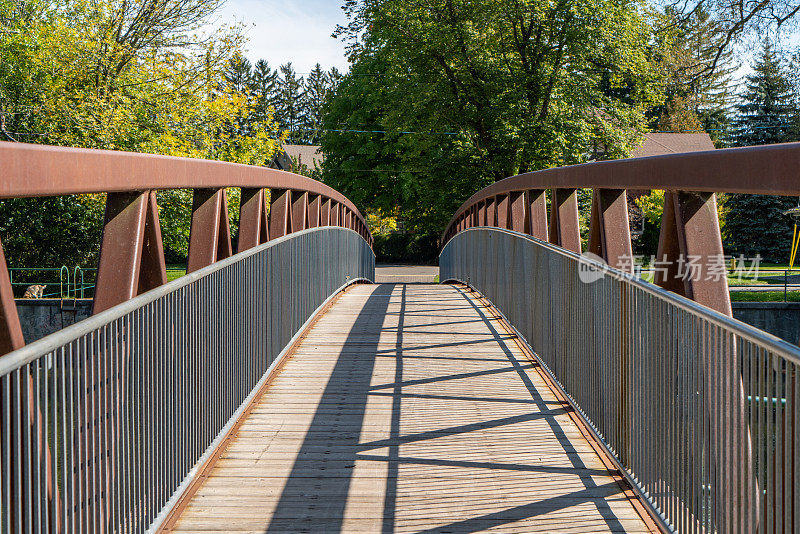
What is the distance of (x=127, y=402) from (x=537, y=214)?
23.2 feet

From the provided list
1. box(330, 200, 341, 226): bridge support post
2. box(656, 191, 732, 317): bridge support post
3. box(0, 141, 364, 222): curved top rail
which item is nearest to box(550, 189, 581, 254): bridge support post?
box(656, 191, 732, 317): bridge support post

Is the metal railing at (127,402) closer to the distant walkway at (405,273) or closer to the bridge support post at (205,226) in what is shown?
the bridge support post at (205,226)

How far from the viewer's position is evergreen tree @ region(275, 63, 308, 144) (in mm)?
114750

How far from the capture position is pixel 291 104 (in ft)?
380

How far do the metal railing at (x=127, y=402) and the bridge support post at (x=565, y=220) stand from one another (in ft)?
11.1

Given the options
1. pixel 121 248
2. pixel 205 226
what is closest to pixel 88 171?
pixel 121 248

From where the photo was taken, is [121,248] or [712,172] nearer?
[121,248]

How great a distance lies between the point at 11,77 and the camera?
82.6 ft

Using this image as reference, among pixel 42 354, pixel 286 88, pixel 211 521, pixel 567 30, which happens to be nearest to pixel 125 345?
pixel 42 354

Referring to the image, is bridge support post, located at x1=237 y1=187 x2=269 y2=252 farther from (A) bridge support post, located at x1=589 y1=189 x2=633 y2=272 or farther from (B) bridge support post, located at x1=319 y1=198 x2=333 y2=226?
(B) bridge support post, located at x1=319 y1=198 x2=333 y2=226

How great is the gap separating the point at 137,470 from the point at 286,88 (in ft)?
386

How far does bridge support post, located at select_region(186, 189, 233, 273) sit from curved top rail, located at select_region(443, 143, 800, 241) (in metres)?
2.65

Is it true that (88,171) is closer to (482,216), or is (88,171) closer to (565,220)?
(565,220)

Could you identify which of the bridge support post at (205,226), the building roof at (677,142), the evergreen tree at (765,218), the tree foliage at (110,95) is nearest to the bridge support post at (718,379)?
the bridge support post at (205,226)
